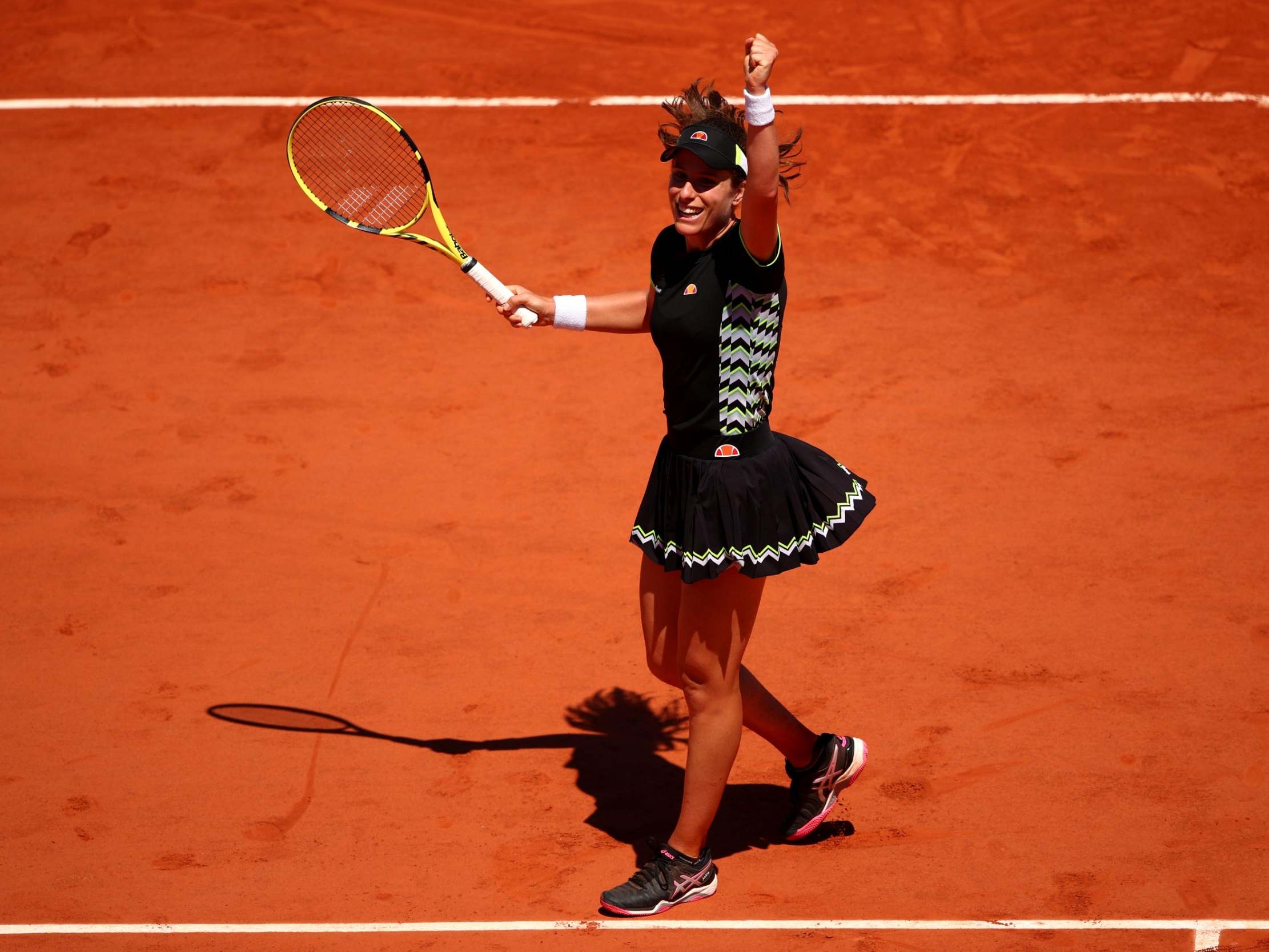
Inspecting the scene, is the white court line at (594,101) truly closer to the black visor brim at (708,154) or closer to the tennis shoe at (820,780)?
the black visor brim at (708,154)

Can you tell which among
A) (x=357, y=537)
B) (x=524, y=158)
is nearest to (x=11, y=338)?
(x=357, y=537)

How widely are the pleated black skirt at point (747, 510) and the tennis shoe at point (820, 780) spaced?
0.86m

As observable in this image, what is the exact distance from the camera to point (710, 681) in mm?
4734

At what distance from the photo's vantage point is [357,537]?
697 cm

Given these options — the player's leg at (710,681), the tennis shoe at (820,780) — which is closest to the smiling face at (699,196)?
the player's leg at (710,681)

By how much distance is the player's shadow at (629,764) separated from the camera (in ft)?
17.5

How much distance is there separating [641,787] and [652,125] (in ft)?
19.6

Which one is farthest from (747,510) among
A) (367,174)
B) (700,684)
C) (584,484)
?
(584,484)

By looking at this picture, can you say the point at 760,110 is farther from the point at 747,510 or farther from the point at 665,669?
the point at 665,669

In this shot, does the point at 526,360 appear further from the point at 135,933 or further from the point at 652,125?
the point at 135,933

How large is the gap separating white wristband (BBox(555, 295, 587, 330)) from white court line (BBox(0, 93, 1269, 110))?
587 cm

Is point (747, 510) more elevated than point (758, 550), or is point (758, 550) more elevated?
point (747, 510)

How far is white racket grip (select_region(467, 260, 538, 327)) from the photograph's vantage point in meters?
4.90

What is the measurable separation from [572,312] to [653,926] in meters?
2.05
